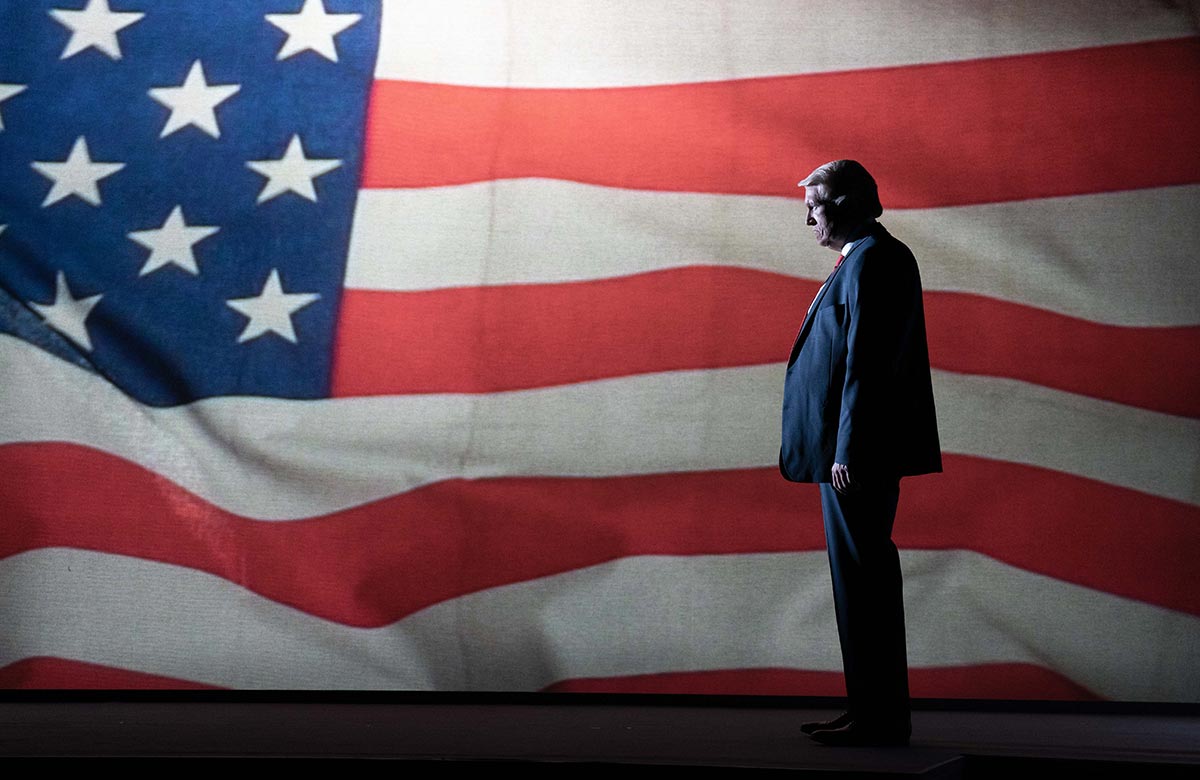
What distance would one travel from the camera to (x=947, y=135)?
7.19 feet

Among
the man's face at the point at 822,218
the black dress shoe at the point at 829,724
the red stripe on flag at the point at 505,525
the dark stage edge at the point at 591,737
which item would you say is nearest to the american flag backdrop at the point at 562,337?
the red stripe on flag at the point at 505,525

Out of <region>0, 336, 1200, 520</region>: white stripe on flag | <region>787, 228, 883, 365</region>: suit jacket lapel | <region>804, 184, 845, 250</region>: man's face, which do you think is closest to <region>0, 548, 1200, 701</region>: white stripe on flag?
<region>0, 336, 1200, 520</region>: white stripe on flag

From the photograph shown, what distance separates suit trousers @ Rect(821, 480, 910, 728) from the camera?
1.40 m

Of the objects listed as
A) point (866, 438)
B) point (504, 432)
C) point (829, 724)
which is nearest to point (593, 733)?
point (829, 724)

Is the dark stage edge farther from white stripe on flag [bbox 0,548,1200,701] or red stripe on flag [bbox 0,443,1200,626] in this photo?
red stripe on flag [bbox 0,443,1200,626]

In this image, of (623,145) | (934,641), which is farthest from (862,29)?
(934,641)

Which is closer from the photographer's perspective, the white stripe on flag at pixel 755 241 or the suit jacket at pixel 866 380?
the suit jacket at pixel 866 380

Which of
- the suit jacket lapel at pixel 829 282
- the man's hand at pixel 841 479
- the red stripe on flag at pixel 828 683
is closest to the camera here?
the man's hand at pixel 841 479

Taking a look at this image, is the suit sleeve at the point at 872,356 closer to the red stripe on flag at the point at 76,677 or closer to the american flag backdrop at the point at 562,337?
the american flag backdrop at the point at 562,337

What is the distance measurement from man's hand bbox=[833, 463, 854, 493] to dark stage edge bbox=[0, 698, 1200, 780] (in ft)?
1.12

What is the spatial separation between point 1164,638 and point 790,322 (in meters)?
0.97

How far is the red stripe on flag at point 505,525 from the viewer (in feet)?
6.76

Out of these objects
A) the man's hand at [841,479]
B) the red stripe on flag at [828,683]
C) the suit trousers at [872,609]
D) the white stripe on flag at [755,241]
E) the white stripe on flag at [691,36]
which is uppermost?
the white stripe on flag at [691,36]

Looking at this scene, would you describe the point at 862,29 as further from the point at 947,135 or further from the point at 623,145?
the point at 623,145
